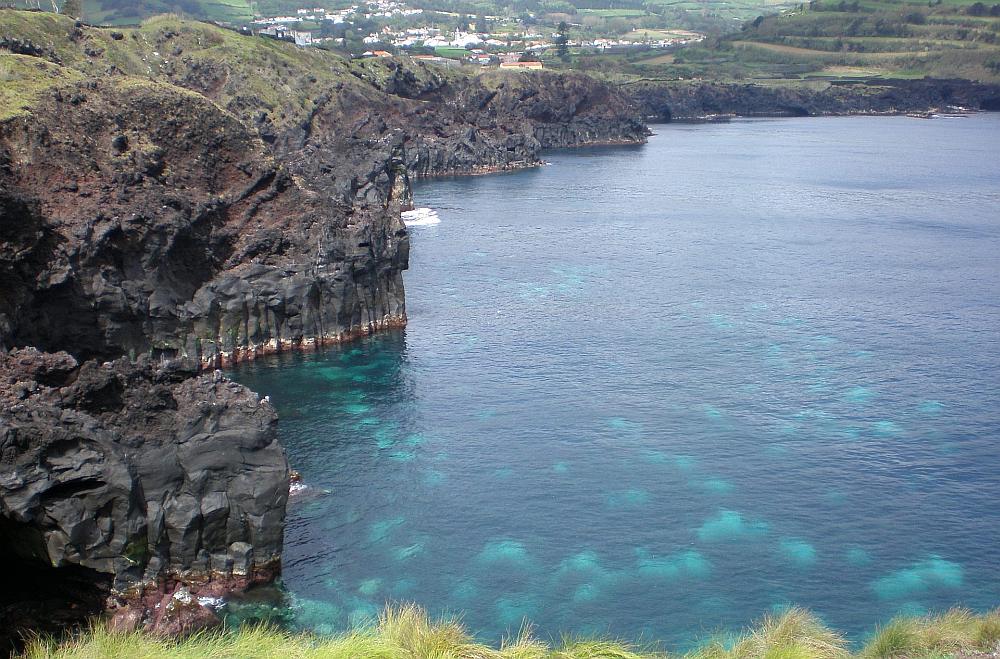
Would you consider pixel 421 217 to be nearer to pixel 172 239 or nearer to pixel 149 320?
pixel 172 239

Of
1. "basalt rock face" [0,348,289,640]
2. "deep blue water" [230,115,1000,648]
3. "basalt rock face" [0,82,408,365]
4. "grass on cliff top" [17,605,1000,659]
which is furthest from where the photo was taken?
"basalt rock face" [0,82,408,365]

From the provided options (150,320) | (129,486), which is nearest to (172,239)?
(150,320)

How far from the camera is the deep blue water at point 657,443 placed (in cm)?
5381

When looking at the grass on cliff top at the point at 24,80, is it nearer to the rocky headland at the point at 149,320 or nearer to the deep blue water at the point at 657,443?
the rocky headland at the point at 149,320

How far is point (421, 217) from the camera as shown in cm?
16125

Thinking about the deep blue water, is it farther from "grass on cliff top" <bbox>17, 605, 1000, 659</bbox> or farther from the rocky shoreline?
"grass on cliff top" <bbox>17, 605, 1000, 659</bbox>

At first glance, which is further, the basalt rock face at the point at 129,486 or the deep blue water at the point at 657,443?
the deep blue water at the point at 657,443

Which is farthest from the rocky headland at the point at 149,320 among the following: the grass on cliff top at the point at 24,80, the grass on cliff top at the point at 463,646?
the grass on cliff top at the point at 463,646

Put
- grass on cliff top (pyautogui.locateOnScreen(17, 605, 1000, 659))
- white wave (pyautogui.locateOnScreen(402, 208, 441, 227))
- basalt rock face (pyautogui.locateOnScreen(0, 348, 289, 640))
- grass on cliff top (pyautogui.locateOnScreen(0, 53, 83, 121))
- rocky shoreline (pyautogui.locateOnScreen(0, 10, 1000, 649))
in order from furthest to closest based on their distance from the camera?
white wave (pyautogui.locateOnScreen(402, 208, 441, 227))
grass on cliff top (pyautogui.locateOnScreen(0, 53, 83, 121))
rocky shoreline (pyautogui.locateOnScreen(0, 10, 1000, 649))
basalt rock face (pyautogui.locateOnScreen(0, 348, 289, 640))
grass on cliff top (pyautogui.locateOnScreen(17, 605, 1000, 659))

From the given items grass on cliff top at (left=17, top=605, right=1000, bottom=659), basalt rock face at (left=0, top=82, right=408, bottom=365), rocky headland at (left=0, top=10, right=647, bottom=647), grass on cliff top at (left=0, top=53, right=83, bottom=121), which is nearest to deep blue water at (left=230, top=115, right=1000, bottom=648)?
rocky headland at (left=0, top=10, right=647, bottom=647)

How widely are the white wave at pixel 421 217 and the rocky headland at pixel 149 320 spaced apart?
13.5 meters

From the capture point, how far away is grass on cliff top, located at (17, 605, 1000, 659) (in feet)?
113

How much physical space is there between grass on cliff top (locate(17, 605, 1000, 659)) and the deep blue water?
11502 millimetres

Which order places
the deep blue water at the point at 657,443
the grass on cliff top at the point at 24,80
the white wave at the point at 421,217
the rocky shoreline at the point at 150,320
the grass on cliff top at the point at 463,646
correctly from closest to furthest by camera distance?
the grass on cliff top at the point at 463,646
the rocky shoreline at the point at 150,320
the deep blue water at the point at 657,443
the grass on cliff top at the point at 24,80
the white wave at the point at 421,217
